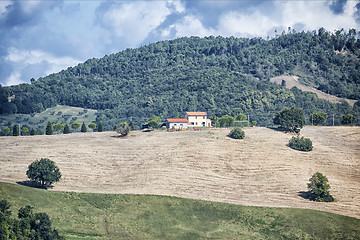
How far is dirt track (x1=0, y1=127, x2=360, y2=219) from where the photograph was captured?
8762 centimetres

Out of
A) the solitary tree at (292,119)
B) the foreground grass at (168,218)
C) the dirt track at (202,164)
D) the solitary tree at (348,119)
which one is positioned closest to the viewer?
the foreground grass at (168,218)

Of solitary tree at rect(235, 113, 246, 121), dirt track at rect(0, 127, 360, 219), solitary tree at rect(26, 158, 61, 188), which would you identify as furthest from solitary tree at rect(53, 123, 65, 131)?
solitary tree at rect(26, 158, 61, 188)

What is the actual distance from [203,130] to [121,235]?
81.6 m

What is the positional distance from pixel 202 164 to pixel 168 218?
3388 centimetres

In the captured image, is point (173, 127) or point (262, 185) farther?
point (173, 127)

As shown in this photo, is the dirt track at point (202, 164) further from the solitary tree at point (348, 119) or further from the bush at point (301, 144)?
the solitary tree at point (348, 119)

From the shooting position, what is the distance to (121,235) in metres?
67.6

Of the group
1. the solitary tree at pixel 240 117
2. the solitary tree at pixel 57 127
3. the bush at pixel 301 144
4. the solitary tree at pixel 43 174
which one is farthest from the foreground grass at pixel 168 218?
the solitary tree at pixel 240 117

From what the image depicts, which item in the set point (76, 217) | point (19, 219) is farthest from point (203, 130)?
point (19, 219)

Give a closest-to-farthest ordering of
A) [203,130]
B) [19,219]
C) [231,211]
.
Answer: [19,219] < [231,211] < [203,130]

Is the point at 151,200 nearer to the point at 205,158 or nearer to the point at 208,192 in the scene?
the point at 208,192

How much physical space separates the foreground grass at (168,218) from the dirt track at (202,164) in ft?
16.7

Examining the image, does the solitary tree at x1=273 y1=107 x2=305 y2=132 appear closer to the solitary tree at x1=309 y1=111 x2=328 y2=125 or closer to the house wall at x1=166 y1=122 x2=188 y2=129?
the solitary tree at x1=309 y1=111 x2=328 y2=125

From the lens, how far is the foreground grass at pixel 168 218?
69.2 meters
